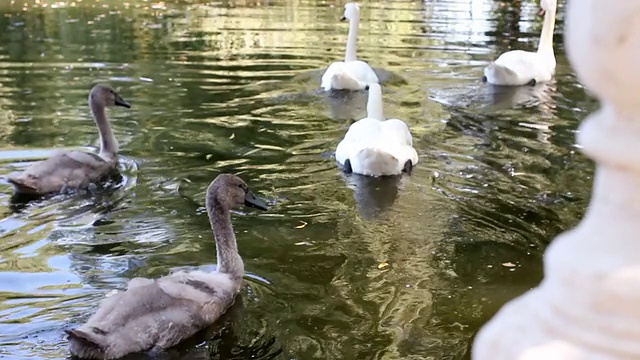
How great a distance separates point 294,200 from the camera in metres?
7.22

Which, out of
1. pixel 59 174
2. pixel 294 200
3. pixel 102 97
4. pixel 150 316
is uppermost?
pixel 102 97

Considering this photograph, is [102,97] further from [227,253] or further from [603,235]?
[603,235]

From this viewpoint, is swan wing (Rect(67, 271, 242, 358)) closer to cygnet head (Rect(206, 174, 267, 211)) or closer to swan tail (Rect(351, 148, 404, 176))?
cygnet head (Rect(206, 174, 267, 211))

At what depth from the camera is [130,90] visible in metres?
11.8

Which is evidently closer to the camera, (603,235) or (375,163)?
(603,235)

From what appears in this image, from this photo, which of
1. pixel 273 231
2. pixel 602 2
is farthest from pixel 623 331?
pixel 273 231

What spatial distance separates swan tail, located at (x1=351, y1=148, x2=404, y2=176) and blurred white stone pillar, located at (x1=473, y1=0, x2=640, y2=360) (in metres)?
6.63

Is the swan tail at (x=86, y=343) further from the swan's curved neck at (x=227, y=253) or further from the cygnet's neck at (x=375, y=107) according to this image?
the cygnet's neck at (x=375, y=107)

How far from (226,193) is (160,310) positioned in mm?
1268

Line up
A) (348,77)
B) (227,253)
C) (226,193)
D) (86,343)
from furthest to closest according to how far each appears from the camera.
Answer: (348,77) → (226,193) → (227,253) → (86,343)

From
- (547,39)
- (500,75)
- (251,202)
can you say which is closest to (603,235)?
(251,202)

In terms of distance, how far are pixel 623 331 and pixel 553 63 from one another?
1338 cm

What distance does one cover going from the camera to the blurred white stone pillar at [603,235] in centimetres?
104

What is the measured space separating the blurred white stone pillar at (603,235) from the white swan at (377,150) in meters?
6.65
